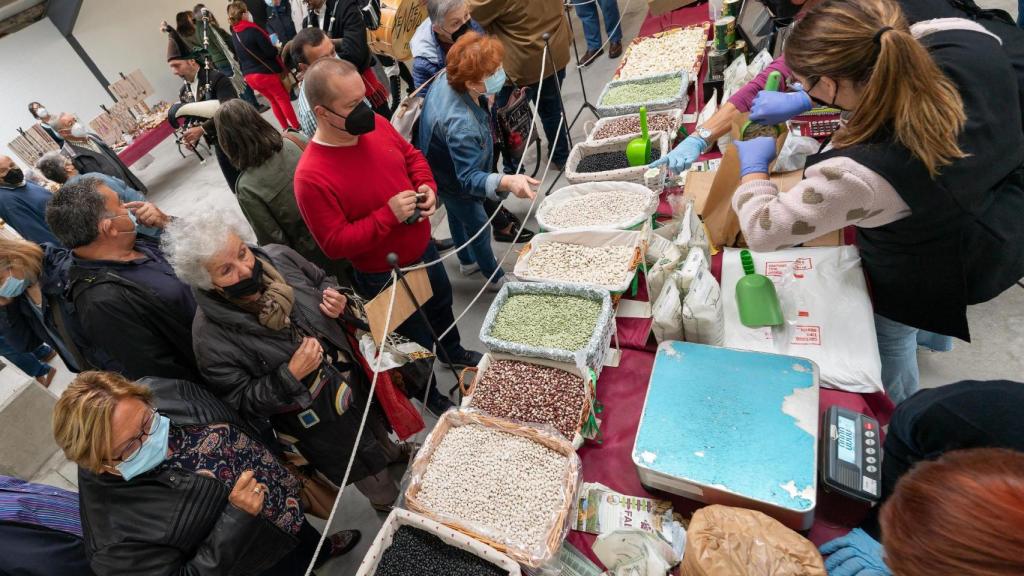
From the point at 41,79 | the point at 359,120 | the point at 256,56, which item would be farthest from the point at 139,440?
the point at 41,79

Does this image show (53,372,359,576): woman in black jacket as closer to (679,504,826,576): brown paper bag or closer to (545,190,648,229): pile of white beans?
(679,504,826,576): brown paper bag

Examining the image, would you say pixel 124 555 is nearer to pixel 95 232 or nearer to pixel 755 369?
pixel 95 232

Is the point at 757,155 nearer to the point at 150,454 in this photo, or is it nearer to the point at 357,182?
the point at 357,182

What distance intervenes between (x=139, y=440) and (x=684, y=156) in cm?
229

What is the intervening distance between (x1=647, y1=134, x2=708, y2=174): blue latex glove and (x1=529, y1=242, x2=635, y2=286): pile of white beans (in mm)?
518

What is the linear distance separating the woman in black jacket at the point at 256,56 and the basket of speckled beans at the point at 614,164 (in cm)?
355

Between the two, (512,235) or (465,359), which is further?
(512,235)

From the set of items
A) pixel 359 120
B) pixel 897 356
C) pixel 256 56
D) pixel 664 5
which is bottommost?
pixel 897 356

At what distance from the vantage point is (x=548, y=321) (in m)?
1.82

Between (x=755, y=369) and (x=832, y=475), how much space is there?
35 cm

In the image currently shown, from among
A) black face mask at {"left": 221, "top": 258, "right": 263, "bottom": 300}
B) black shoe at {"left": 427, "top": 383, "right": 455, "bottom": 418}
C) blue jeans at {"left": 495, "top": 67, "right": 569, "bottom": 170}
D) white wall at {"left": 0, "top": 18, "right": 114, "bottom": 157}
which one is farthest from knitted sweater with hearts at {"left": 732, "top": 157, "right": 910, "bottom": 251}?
white wall at {"left": 0, "top": 18, "right": 114, "bottom": 157}

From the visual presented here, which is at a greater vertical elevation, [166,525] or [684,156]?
[166,525]

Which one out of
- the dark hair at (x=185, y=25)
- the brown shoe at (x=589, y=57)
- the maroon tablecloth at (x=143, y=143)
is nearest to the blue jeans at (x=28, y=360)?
the maroon tablecloth at (x=143, y=143)

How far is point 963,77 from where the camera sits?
1218 millimetres
